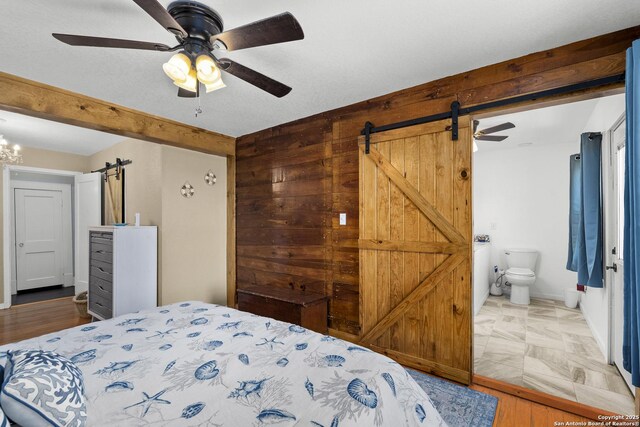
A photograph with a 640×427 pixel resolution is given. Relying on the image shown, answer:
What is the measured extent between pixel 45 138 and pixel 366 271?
5.08 metres

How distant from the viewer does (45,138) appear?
438cm

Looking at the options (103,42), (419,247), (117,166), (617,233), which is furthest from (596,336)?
(117,166)

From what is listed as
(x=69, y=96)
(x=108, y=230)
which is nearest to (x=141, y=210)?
(x=108, y=230)

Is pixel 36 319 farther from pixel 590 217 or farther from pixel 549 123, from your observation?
pixel 549 123

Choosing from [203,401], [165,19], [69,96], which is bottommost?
[203,401]

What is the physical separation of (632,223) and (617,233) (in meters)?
1.22

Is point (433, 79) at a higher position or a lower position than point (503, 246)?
higher

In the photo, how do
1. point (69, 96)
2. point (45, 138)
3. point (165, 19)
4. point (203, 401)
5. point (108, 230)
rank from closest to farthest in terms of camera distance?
point (203, 401) < point (165, 19) < point (69, 96) < point (108, 230) < point (45, 138)

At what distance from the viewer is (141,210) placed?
13.4 ft

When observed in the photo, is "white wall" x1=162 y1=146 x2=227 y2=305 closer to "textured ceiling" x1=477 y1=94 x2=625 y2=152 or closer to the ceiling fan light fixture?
the ceiling fan light fixture

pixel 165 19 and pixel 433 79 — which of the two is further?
pixel 433 79

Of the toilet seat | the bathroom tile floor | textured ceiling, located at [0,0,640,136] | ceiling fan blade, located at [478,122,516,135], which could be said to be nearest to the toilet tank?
the toilet seat

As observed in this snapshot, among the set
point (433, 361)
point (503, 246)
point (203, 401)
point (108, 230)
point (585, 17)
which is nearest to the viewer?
point (203, 401)

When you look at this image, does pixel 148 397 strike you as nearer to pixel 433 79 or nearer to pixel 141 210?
pixel 433 79
